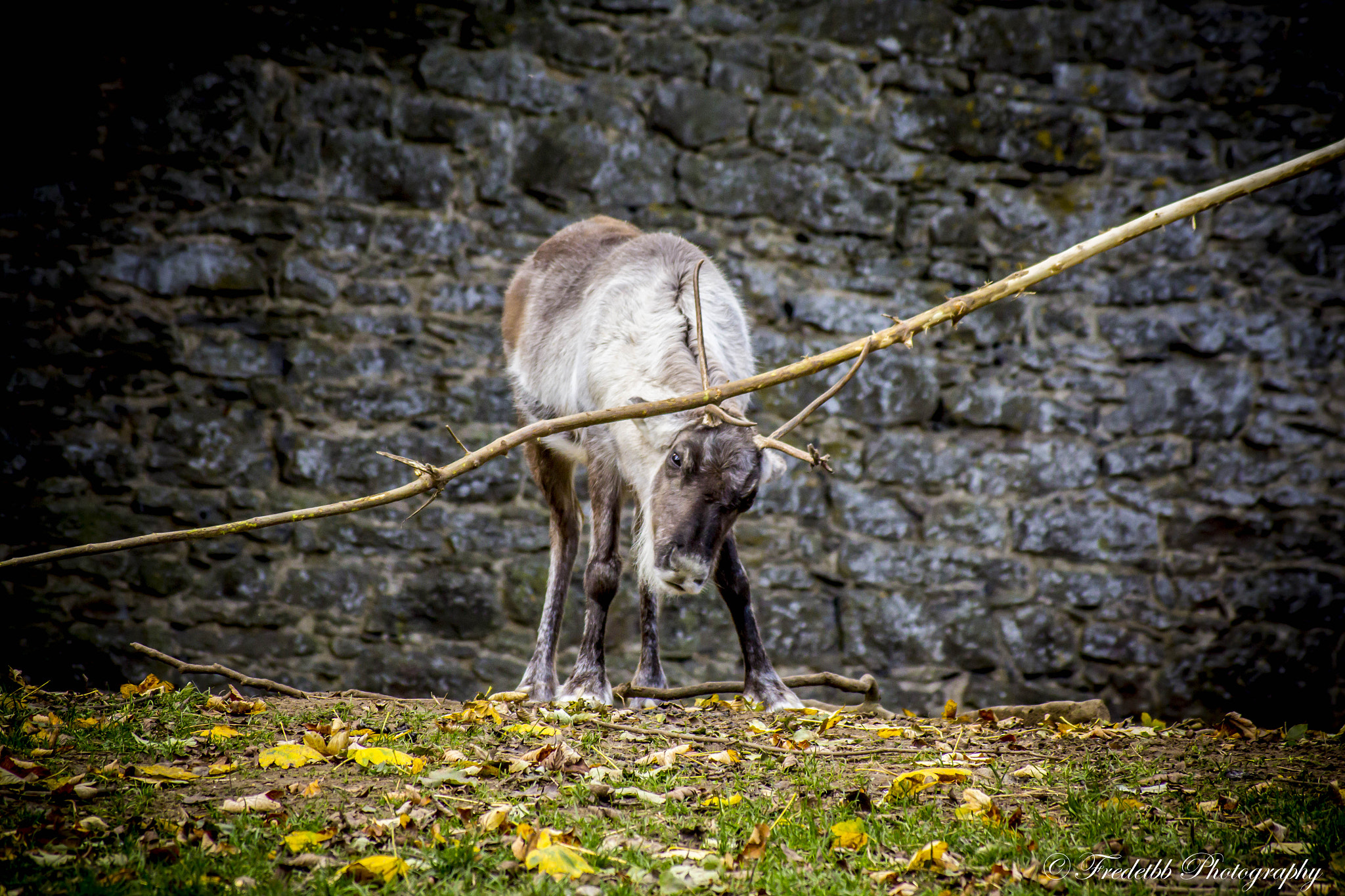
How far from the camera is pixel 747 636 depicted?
3.72 metres

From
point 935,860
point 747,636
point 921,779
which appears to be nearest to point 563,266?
point 747,636

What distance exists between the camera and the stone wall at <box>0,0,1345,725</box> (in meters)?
5.17

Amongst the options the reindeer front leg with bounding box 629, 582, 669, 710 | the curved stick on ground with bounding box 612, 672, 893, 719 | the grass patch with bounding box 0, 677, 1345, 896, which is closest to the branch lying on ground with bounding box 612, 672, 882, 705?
the curved stick on ground with bounding box 612, 672, 893, 719

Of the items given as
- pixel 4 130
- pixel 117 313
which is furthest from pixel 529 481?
pixel 4 130

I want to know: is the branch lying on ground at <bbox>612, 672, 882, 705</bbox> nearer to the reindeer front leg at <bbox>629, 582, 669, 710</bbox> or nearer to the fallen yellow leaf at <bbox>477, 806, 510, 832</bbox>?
the reindeer front leg at <bbox>629, 582, 669, 710</bbox>

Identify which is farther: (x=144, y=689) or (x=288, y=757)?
(x=144, y=689)

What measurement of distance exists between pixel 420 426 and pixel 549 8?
2650mm

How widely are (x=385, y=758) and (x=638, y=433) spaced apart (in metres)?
Answer: 1.51

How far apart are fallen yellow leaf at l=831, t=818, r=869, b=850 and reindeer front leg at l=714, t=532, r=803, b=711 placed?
1549mm

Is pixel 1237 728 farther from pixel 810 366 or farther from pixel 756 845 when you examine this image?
pixel 756 845

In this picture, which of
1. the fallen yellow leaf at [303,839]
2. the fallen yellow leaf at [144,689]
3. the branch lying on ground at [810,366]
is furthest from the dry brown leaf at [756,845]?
the fallen yellow leaf at [144,689]

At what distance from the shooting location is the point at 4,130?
5129mm

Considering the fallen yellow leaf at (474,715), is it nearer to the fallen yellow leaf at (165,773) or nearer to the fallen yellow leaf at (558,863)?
the fallen yellow leaf at (165,773)

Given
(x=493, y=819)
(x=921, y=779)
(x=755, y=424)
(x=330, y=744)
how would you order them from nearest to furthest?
(x=493, y=819) → (x=921, y=779) → (x=330, y=744) → (x=755, y=424)
